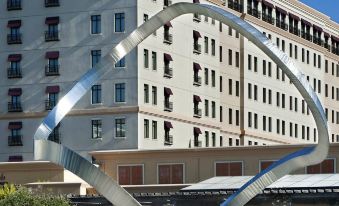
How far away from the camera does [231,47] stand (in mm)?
118562

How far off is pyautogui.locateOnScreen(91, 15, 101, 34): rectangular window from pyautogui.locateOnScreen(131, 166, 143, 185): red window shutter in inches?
584

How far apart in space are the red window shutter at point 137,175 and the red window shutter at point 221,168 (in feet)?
19.3

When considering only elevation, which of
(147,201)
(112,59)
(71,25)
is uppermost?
(71,25)

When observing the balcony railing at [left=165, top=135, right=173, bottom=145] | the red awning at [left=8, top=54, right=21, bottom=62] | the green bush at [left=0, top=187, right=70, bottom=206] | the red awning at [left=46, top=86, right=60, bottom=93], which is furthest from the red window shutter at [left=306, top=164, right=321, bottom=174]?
the red awning at [left=8, top=54, right=21, bottom=62]

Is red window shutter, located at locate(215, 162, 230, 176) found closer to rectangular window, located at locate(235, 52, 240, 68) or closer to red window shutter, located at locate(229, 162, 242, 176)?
red window shutter, located at locate(229, 162, 242, 176)

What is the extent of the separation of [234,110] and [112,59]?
216 ft

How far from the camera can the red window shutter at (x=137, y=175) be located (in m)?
89.9

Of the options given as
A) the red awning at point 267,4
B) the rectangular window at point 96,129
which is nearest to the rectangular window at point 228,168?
the rectangular window at point 96,129

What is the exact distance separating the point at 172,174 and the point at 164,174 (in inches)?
27.2

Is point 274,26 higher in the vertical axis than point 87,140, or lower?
higher

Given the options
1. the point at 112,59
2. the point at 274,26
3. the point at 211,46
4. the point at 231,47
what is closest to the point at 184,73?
the point at 211,46

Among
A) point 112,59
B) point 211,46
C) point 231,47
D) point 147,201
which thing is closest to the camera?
point 112,59

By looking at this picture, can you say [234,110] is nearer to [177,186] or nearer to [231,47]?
[231,47]

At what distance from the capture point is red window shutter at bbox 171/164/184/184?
88438 millimetres
